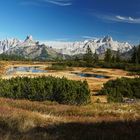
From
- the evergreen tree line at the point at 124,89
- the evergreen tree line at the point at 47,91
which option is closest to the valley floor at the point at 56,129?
the evergreen tree line at the point at 47,91

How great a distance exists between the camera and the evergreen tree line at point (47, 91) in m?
28.2

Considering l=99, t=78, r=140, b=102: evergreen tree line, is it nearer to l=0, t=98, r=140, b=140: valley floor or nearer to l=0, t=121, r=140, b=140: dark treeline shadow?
l=0, t=98, r=140, b=140: valley floor

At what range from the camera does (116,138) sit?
9.62 m

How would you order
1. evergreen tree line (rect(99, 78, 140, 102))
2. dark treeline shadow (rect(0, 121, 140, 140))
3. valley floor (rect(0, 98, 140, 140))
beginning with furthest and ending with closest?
evergreen tree line (rect(99, 78, 140, 102)) < valley floor (rect(0, 98, 140, 140)) < dark treeline shadow (rect(0, 121, 140, 140))

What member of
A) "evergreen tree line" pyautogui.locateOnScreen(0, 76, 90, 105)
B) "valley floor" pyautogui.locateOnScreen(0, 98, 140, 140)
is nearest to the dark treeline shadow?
"valley floor" pyautogui.locateOnScreen(0, 98, 140, 140)

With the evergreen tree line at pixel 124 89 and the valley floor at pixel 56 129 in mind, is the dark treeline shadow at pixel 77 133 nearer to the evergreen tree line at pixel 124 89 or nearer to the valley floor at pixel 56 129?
the valley floor at pixel 56 129

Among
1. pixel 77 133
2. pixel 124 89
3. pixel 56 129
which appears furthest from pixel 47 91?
pixel 124 89

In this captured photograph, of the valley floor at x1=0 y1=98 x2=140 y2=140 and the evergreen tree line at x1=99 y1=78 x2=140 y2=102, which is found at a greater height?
the valley floor at x1=0 y1=98 x2=140 y2=140

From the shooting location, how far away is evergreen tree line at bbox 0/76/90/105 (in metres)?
28.2

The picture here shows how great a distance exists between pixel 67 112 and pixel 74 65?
158089 millimetres

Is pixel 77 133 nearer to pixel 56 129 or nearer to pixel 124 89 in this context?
pixel 56 129

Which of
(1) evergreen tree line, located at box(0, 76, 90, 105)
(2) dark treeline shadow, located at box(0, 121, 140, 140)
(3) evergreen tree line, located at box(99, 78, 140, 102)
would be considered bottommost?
(3) evergreen tree line, located at box(99, 78, 140, 102)

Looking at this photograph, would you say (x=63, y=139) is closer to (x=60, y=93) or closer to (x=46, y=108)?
(x=46, y=108)

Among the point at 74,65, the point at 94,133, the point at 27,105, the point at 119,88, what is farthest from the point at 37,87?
the point at 74,65
